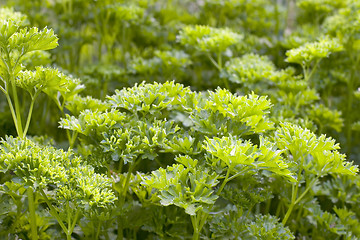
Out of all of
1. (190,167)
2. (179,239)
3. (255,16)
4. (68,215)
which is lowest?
(179,239)

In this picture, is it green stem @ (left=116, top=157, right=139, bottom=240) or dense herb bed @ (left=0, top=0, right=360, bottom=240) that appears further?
green stem @ (left=116, top=157, right=139, bottom=240)

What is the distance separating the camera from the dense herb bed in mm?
936

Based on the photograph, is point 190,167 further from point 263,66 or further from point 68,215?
point 263,66

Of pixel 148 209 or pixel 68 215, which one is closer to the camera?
pixel 68 215

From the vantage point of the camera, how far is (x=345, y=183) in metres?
1.44

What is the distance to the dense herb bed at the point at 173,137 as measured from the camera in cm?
94

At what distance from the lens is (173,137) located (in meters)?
1.04

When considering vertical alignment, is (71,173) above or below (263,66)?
below

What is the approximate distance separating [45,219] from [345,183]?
3.31 ft

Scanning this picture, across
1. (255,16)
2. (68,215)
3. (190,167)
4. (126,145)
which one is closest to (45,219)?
(68,215)

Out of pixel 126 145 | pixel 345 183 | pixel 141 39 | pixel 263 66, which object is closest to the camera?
pixel 126 145

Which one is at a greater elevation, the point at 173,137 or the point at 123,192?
the point at 173,137

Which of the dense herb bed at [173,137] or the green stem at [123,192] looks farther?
the green stem at [123,192]

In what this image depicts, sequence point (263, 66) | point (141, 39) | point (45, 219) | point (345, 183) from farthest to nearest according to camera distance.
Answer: point (141, 39), point (263, 66), point (345, 183), point (45, 219)
